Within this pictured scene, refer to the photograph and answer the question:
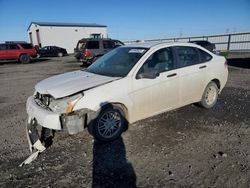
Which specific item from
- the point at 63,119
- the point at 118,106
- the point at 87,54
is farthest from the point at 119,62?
the point at 87,54

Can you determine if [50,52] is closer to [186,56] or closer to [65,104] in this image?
[186,56]

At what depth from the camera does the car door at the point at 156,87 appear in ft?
13.7

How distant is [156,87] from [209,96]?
6.51ft

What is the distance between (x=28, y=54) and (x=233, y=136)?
21.8 meters

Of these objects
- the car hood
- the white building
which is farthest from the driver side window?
the white building

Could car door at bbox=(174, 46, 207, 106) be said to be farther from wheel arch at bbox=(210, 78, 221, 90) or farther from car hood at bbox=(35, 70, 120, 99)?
car hood at bbox=(35, 70, 120, 99)

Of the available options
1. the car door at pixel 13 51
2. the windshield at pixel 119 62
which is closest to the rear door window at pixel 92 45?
the car door at pixel 13 51

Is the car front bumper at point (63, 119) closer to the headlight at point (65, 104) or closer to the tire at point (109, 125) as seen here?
the headlight at point (65, 104)

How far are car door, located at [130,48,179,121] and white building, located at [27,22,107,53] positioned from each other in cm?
3513

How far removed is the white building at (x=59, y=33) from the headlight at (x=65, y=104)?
3552cm

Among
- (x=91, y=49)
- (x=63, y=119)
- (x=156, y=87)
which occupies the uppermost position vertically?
(x=91, y=49)

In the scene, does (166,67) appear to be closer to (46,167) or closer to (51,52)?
(46,167)

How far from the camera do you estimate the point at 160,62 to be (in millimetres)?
4621

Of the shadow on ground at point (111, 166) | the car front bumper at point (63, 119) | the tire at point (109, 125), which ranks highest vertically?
the car front bumper at point (63, 119)
